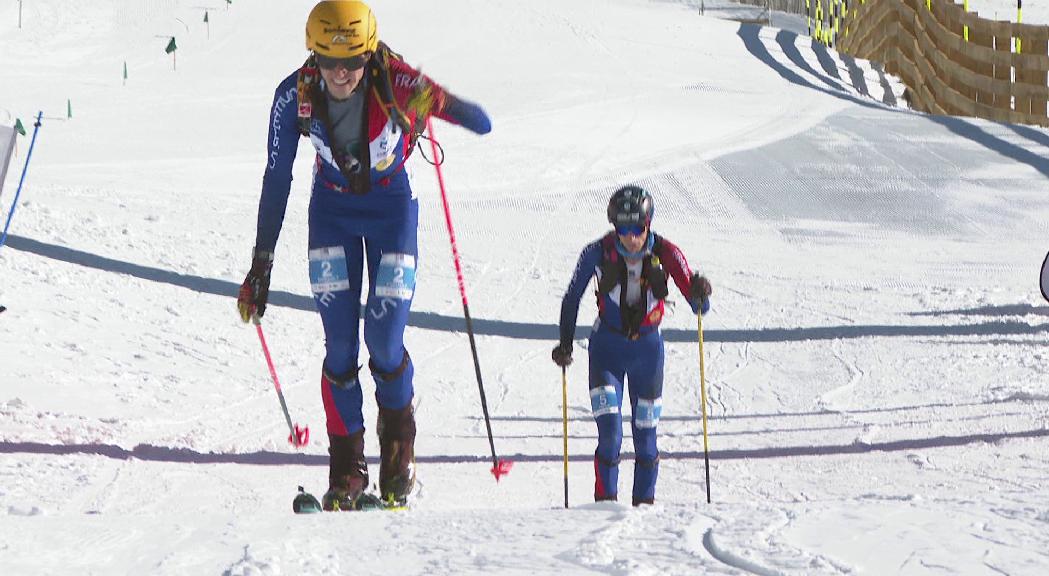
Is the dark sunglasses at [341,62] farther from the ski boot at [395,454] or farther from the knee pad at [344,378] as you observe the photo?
the ski boot at [395,454]

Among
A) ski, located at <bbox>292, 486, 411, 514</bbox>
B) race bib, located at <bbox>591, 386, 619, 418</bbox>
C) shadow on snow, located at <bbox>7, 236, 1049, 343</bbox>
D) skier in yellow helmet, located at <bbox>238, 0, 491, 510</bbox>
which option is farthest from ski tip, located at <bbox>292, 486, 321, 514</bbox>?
shadow on snow, located at <bbox>7, 236, 1049, 343</bbox>

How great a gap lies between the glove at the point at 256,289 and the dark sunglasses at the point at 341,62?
2.49 feet

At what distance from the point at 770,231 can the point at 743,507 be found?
8897mm

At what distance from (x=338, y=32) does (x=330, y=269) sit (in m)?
0.89

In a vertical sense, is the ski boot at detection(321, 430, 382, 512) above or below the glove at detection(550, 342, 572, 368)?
below

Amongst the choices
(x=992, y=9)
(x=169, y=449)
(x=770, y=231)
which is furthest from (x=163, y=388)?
(x=992, y=9)

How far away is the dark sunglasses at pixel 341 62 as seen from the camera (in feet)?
17.6

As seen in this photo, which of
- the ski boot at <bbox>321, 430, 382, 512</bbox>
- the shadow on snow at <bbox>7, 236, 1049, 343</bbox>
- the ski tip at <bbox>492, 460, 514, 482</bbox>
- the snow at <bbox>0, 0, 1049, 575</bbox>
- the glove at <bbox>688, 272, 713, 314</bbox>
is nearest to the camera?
the snow at <bbox>0, 0, 1049, 575</bbox>

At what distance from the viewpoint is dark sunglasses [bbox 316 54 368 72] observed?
5352mm

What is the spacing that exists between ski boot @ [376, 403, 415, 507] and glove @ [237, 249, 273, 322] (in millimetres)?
628

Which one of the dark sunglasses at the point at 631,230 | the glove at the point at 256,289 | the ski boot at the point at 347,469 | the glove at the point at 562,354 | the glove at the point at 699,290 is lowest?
the ski boot at the point at 347,469

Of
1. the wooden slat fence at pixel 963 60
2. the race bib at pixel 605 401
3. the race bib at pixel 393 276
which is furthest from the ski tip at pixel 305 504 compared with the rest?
the wooden slat fence at pixel 963 60

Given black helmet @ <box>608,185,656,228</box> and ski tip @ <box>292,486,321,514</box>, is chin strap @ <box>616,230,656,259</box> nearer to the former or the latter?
black helmet @ <box>608,185,656,228</box>

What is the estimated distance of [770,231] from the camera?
530 inches
